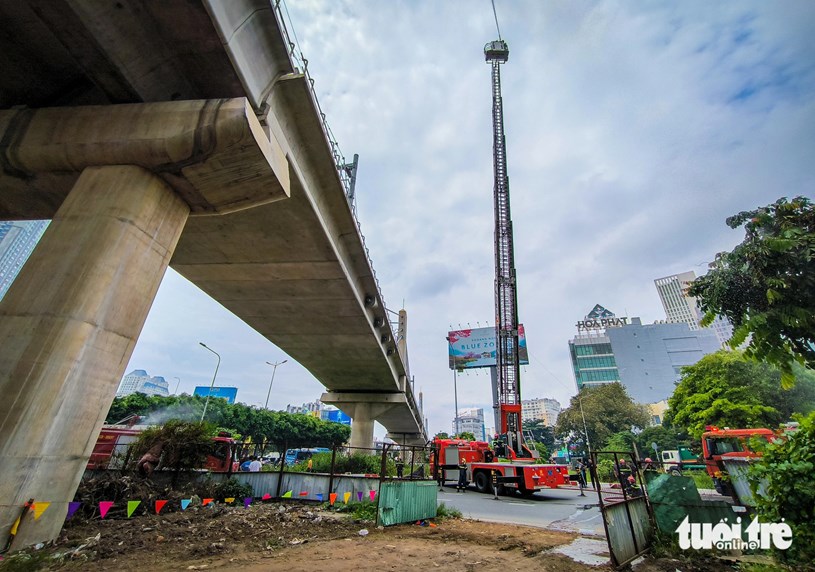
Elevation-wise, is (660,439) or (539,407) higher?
(539,407)

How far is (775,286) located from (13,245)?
137194 millimetres

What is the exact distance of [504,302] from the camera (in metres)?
28.5

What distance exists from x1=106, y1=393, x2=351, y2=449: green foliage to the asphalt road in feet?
74.2

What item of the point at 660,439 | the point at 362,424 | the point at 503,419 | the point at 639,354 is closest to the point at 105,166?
the point at 503,419

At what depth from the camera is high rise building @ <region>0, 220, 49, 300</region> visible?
8981 centimetres

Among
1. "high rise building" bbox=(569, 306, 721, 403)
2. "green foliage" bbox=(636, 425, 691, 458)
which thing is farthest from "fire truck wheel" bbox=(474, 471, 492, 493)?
"high rise building" bbox=(569, 306, 721, 403)

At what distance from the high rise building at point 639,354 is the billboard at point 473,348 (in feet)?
164

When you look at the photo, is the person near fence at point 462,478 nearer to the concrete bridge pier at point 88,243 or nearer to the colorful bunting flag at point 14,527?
the concrete bridge pier at point 88,243

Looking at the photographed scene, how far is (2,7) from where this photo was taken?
508cm

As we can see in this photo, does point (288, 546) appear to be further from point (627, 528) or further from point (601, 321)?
point (601, 321)

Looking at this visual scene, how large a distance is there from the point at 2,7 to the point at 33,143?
6.07 ft

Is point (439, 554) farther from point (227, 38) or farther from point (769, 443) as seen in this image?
point (227, 38)

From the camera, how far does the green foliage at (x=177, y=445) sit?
1159 cm

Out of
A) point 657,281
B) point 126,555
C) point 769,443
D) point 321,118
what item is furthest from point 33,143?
point 657,281
